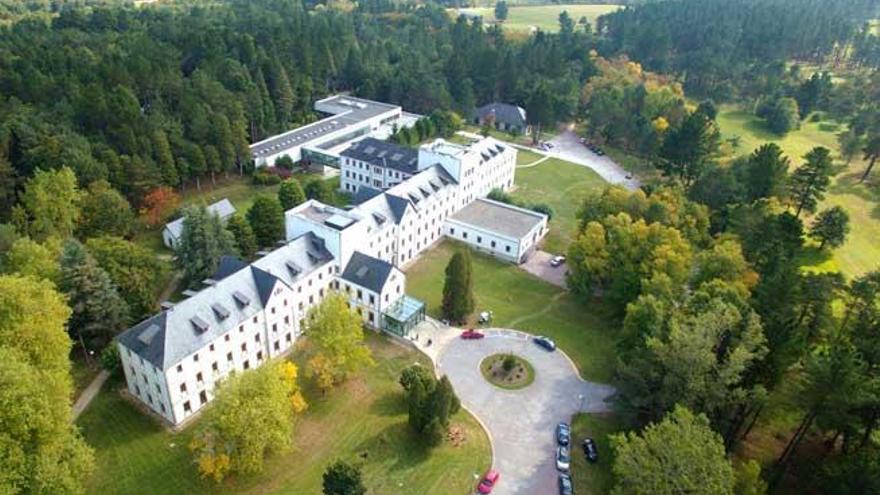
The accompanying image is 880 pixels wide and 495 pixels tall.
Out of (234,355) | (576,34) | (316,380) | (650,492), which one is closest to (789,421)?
(650,492)

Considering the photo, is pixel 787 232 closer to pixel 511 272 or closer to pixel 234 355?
pixel 511 272

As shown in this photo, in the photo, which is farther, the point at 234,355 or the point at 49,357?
the point at 234,355

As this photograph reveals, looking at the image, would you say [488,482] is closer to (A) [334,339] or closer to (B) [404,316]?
(A) [334,339]

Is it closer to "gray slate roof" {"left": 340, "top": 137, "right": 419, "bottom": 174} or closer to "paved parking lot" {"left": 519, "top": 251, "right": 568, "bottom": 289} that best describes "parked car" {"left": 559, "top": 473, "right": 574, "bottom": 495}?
"paved parking lot" {"left": 519, "top": 251, "right": 568, "bottom": 289}

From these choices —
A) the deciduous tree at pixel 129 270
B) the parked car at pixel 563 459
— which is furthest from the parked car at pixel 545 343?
the deciduous tree at pixel 129 270

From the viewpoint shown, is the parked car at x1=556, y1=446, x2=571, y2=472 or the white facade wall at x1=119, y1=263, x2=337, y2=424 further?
the white facade wall at x1=119, y1=263, x2=337, y2=424

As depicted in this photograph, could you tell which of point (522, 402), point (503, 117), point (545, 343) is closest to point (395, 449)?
point (522, 402)

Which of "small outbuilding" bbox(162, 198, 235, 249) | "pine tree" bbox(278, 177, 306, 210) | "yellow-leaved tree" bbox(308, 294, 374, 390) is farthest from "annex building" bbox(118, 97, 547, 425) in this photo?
"small outbuilding" bbox(162, 198, 235, 249)
